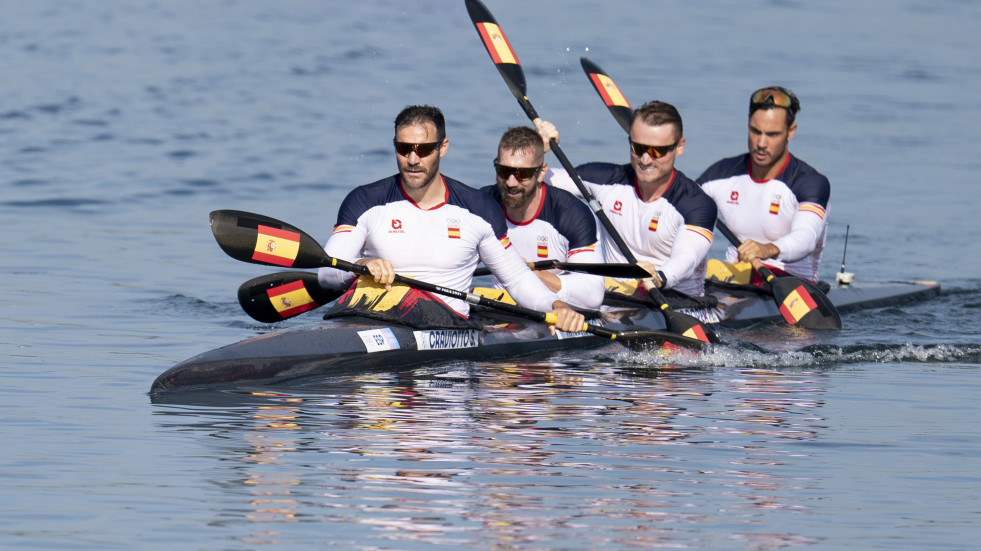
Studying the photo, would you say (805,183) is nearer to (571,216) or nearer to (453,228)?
(571,216)

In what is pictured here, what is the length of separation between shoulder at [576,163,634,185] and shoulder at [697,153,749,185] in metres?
1.20

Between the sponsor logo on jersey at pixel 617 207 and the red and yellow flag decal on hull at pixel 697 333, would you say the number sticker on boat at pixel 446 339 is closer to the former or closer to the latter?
the red and yellow flag decal on hull at pixel 697 333

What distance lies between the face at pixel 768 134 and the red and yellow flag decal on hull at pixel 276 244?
461 centimetres

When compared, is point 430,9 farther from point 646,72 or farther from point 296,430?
point 296,430

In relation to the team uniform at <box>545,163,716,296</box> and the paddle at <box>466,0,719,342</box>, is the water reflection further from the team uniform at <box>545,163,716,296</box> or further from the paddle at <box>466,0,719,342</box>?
the team uniform at <box>545,163,716,296</box>

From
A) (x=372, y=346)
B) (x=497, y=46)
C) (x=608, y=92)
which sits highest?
(x=497, y=46)

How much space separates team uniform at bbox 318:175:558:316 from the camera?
373 inches

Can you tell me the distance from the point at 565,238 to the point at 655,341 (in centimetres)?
102

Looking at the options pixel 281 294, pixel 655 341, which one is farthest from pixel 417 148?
pixel 655 341

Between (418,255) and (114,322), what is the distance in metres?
3.06

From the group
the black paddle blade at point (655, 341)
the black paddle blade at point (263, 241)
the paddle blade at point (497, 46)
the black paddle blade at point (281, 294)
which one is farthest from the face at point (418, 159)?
the paddle blade at point (497, 46)

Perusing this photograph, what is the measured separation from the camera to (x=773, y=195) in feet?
41.8

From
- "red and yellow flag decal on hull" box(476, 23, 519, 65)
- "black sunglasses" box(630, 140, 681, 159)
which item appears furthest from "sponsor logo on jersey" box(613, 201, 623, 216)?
"red and yellow flag decal on hull" box(476, 23, 519, 65)

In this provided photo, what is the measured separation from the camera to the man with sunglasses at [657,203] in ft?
37.1
